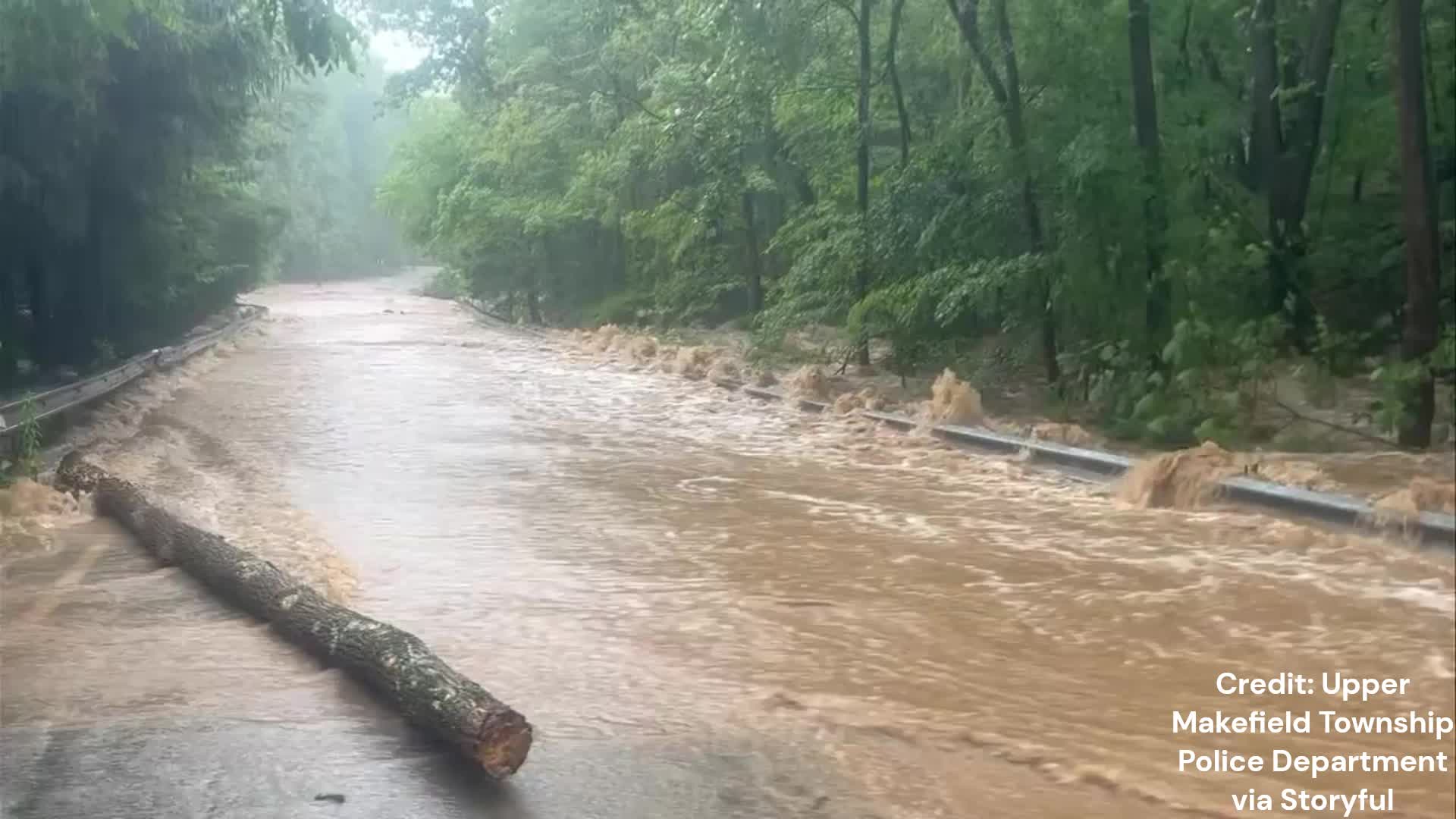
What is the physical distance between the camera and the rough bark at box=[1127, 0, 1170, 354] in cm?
A: 1374

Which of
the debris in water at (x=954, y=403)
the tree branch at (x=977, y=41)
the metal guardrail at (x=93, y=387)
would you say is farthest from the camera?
the metal guardrail at (x=93, y=387)

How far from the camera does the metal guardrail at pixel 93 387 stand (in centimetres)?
1750

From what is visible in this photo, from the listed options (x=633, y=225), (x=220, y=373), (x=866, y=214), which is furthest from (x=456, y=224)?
(x=866, y=214)

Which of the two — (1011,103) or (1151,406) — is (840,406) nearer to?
(1011,103)

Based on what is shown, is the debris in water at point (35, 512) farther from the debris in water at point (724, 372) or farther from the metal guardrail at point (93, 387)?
the debris in water at point (724, 372)

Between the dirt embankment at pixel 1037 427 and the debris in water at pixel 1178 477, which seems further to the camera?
the debris in water at pixel 1178 477

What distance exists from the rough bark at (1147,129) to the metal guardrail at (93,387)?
37.2 ft

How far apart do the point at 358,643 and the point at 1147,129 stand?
981cm

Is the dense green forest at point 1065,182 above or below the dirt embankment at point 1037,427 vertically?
above

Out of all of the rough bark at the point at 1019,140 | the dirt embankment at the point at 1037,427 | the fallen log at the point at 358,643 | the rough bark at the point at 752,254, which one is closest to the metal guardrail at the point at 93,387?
the fallen log at the point at 358,643

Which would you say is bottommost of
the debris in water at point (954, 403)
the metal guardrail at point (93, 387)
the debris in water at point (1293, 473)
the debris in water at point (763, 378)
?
the metal guardrail at point (93, 387)

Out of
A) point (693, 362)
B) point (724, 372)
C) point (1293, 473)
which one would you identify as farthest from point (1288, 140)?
point (693, 362)

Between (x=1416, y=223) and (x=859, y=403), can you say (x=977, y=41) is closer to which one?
(x=859, y=403)

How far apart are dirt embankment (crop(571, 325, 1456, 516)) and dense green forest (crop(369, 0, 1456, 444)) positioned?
22 cm
